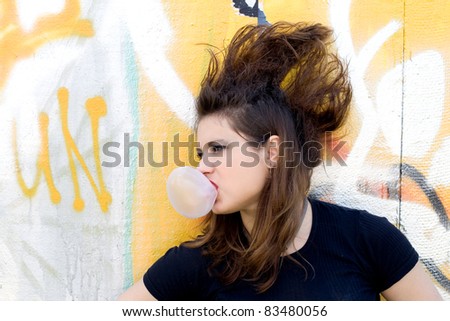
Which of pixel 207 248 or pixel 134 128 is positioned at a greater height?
pixel 134 128

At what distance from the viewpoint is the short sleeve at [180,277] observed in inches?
78.1

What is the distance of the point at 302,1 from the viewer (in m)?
2.15

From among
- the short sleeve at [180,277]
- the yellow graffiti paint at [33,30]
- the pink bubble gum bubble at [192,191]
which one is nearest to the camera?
the pink bubble gum bubble at [192,191]

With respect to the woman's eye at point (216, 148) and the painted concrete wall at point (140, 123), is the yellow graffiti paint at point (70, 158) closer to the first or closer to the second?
the painted concrete wall at point (140, 123)

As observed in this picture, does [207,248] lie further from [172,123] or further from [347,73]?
[347,73]

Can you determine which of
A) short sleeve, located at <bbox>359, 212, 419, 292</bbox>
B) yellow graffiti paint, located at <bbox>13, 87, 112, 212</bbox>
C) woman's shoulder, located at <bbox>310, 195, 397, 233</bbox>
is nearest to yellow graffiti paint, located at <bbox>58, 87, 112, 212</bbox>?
yellow graffiti paint, located at <bbox>13, 87, 112, 212</bbox>

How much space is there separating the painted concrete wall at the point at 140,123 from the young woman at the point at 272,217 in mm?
167

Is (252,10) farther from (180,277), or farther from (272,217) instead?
(180,277)

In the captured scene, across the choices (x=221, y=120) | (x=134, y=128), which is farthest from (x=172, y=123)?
(x=221, y=120)

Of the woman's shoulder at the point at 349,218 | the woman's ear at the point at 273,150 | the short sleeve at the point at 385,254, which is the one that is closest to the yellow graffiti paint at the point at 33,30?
the woman's ear at the point at 273,150

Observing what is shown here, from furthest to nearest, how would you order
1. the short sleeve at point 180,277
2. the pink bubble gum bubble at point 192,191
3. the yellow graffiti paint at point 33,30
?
the yellow graffiti paint at point 33,30 < the short sleeve at point 180,277 < the pink bubble gum bubble at point 192,191

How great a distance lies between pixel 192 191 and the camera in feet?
6.10

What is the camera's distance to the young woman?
190 centimetres
